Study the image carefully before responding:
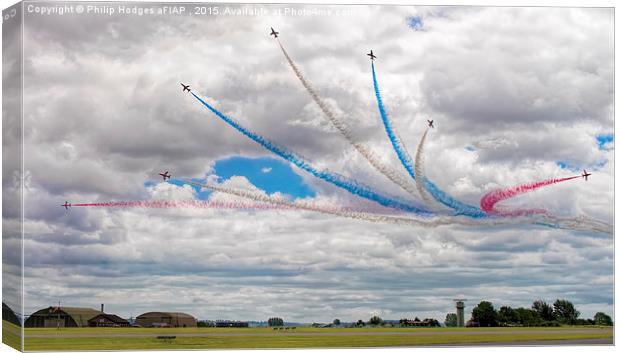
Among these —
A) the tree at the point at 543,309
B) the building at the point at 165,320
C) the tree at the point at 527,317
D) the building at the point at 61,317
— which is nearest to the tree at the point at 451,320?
the tree at the point at 527,317

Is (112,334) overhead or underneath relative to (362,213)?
underneath

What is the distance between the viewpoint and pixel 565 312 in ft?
256

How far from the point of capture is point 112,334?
237ft

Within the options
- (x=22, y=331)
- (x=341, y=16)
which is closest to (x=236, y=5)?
(x=341, y=16)

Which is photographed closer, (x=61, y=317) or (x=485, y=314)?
(x=61, y=317)

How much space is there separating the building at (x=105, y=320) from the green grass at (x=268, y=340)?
590 millimetres

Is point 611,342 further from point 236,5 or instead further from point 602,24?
point 236,5

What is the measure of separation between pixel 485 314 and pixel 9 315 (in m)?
37.0

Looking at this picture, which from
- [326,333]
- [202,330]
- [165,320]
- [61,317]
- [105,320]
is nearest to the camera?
[61,317]

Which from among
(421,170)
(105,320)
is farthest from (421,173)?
(105,320)

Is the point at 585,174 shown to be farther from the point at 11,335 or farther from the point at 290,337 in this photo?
the point at 11,335

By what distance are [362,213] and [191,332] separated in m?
16.0

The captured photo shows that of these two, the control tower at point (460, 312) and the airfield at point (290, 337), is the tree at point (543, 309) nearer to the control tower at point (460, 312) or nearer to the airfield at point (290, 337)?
the airfield at point (290, 337)

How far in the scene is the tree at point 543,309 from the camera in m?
77.2
